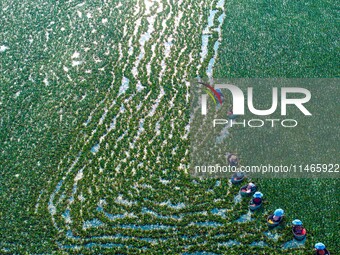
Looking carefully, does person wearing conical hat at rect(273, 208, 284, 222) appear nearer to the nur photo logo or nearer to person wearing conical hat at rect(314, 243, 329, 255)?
person wearing conical hat at rect(314, 243, 329, 255)

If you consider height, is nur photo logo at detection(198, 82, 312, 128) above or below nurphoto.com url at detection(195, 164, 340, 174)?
above

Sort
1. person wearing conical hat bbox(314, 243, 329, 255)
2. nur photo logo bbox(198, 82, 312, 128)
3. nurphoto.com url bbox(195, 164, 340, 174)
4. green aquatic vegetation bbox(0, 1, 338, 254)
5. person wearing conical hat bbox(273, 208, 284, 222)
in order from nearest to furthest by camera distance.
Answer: person wearing conical hat bbox(314, 243, 329, 255), person wearing conical hat bbox(273, 208, 284, 222), green aquatic vegetation bbox(0, 1, 338, 254), nurphoto.com url bbox(195, 164, 340, 174), nur photo logo bbox(198, 82, 312, 128)

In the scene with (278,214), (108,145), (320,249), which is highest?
(108,145)

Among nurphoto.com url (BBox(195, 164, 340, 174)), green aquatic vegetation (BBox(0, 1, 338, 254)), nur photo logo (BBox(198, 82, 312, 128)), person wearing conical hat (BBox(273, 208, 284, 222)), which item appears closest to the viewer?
person wearing conical hat (BBox(273, 208, 284, 222))

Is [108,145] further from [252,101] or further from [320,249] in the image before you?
[320,249]

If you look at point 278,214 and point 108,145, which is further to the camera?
point 108,145

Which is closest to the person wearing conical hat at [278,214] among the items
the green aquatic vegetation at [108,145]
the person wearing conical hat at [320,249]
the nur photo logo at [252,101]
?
the green aquatic vegetation at [108,145]

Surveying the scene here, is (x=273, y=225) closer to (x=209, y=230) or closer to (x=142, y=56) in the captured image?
(x=209, y=230)

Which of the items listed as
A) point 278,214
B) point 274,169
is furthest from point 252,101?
point 278,214

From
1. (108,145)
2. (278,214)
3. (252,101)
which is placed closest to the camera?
(278,214)

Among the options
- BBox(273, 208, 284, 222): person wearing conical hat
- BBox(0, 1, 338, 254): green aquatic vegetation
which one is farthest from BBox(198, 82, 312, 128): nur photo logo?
BBox(273, 208, 284, 222): person wearing conical hat

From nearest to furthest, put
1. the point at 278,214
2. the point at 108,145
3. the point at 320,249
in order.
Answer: the point at 320,249
the point at 278,214
the point at 108,145

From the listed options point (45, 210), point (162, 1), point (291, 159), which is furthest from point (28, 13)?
point (291, 159)

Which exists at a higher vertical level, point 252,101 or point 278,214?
point 252,101
